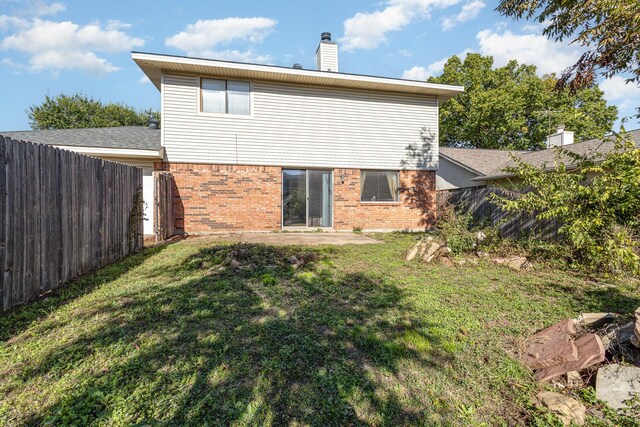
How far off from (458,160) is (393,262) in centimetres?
1266

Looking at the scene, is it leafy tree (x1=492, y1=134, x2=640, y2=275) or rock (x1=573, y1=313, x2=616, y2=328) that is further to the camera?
leafy tree (x1=492, y1=134, x2=640, y2=275)

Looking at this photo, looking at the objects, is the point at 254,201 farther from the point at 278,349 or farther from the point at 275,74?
the point at 278,349

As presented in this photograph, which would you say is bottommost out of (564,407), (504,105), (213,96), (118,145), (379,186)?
(564,407)

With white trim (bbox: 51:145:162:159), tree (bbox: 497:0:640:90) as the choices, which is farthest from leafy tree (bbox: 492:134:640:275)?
white trim (bbox: 51:145:162:159)

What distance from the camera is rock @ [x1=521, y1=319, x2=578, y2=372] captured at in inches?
94.7

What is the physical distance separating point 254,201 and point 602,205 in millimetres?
8222

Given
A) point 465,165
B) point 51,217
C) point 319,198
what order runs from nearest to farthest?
point 51,217 < point 319,198 < point 465,165

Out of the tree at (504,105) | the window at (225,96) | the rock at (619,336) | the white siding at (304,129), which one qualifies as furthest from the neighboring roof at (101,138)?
the tree at (504,105)

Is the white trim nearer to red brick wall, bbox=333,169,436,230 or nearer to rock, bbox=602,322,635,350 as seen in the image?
red brick wall, bbox=333,169,436,230

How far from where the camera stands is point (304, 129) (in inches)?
405

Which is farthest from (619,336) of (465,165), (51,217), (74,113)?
(74,113)

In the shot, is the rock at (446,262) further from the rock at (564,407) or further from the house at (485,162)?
the house at (485,162)

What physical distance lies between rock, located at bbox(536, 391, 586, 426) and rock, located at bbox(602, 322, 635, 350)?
80cm

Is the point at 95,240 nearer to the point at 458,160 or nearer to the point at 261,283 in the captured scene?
the point at 261,283
